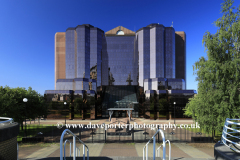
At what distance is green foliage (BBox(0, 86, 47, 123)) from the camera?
17.2 m

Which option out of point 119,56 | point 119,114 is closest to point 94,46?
point 119,56

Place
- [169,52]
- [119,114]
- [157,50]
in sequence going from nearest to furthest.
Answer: [119,114] → [157,50] → [169,52]

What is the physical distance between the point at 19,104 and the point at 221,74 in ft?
90.6

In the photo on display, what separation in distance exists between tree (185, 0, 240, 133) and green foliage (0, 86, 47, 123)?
21923mm

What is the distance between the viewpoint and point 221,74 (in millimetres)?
14242

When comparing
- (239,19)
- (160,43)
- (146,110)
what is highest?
(160,43)

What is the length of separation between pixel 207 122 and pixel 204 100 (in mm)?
2436

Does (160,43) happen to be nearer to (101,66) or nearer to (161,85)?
(161,85)

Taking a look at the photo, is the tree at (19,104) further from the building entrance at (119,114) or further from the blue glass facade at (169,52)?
the blue glass facade at (169,52)

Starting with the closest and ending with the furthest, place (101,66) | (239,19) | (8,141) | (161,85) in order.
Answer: (8,141) → (239,19) → (161,85) → (101,66)

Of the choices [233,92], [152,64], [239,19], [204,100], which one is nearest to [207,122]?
[204,100]

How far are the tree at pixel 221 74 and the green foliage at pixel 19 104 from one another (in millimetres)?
21923

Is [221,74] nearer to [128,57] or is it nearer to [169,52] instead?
[169,52]

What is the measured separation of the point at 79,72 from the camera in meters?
55.2
